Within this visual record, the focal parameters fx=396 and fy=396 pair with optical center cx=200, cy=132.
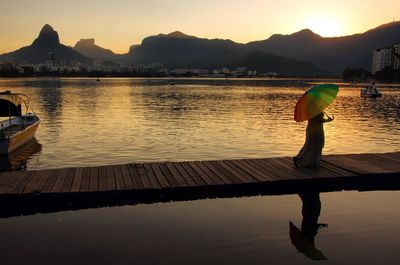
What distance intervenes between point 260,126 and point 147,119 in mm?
13235

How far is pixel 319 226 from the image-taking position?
12.6m

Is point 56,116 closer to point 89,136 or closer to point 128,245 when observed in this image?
point 89,136

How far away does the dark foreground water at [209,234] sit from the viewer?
10.3m

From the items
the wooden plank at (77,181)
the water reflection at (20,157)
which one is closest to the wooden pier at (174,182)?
the wooden plank at (77,181)

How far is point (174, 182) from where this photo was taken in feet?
46.1

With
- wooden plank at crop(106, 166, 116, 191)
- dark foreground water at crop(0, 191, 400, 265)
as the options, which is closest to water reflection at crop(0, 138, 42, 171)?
wooden plank at crop(106, 166, 116, 191)

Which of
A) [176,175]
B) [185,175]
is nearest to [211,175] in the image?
[185,175]

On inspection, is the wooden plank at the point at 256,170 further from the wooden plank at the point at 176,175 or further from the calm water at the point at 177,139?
the calm water at the point at 177,139

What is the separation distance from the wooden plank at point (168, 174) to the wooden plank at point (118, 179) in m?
1.64

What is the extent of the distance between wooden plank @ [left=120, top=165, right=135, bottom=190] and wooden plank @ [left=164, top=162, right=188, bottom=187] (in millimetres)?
1612

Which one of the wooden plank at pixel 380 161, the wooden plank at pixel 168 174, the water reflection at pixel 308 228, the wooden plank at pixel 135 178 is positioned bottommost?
the water reflection at pixel 308 228

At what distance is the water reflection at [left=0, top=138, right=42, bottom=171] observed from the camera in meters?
22.2

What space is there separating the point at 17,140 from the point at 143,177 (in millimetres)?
14206

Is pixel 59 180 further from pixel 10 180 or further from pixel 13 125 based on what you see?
pixel 13 125
